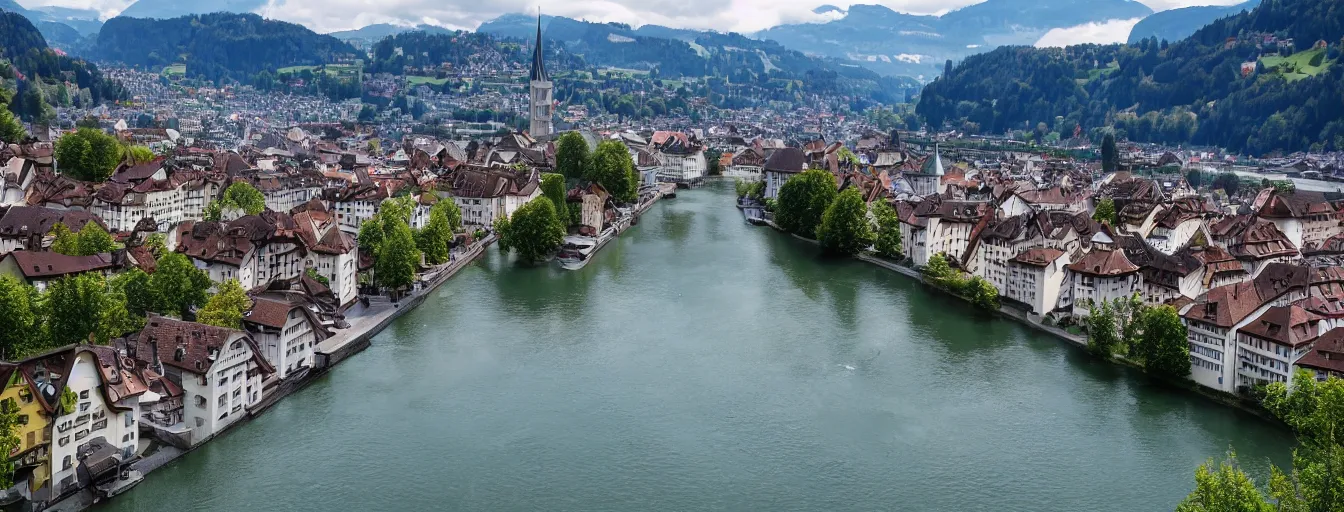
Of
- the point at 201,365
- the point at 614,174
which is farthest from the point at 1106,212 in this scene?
the point at 201,365

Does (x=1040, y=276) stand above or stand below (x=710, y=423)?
above

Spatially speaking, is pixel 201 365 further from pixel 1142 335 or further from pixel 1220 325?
pixel 1220 325

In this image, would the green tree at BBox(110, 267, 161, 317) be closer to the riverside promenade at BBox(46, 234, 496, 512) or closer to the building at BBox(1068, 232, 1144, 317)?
the riverside promenade at BBox(46, 234, 496, 512)

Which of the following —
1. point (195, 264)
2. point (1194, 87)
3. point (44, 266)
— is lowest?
point (195, 264)

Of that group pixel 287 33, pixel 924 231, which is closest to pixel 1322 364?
pixel 924 231

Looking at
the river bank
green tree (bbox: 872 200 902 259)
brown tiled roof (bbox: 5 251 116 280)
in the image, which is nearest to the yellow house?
brown tiled roof (bbox: 5 251 116 280)

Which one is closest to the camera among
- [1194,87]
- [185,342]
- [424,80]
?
[185,342]
